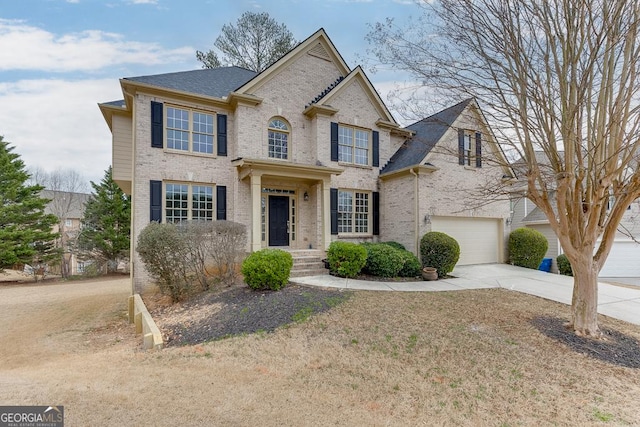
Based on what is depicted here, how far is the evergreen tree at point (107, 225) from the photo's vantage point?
17219 mm

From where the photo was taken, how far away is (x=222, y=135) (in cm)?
1080

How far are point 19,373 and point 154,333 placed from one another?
5.62 feet

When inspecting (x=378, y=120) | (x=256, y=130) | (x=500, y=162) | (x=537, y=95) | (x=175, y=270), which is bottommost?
(x=175, y=270)

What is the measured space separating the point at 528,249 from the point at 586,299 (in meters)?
8.72

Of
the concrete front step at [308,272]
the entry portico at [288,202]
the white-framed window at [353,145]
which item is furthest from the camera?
the white-framed window at [353,145]

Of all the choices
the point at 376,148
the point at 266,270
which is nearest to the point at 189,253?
the point at 266,270

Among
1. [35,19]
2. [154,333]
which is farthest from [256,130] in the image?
[154,333]

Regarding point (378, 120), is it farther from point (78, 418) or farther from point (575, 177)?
point (78, 418)

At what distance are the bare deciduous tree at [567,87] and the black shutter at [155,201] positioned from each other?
336 inches

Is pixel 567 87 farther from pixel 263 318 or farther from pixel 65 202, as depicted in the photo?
pixel 65 202

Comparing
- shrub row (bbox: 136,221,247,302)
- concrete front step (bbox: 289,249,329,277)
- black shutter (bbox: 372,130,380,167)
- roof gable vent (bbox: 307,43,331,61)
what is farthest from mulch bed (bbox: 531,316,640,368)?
roof gable vent (bbox: 307,43,331,61)

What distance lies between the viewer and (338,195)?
12.4 metres

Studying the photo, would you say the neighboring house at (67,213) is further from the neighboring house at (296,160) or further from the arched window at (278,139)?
the arched window at (278,139)

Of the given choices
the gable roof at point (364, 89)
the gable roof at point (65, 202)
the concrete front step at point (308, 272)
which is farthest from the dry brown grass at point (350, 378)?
the gable roof at point (65, 202)
